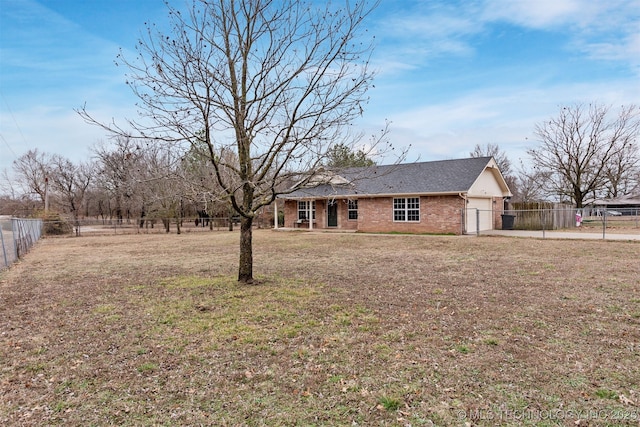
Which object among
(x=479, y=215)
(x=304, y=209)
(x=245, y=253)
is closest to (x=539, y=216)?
(x=479, y=215)

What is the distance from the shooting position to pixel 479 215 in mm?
19594

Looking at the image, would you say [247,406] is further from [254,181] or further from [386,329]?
[254,181]

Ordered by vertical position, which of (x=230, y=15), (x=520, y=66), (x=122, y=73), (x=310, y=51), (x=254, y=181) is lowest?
(x=254, y=181)

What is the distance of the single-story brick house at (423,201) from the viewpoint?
18.5 m

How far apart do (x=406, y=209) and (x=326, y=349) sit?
16.6 meters

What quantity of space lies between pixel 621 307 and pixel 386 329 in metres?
3.81

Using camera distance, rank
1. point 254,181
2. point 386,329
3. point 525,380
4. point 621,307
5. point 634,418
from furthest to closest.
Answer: point 254,181, point 621,307, point 386,329, point 525,380, point 634,418

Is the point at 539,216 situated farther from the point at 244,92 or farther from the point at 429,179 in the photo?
the point at 244,92

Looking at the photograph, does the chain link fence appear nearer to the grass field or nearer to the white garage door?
the grass field

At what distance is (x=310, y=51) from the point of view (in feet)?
21.9

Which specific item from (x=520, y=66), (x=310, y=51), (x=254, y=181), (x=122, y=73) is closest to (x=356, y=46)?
(x=310, y=51)

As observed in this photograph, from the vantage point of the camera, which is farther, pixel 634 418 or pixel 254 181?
pixel 254 181

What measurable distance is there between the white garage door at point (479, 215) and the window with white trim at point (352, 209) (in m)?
6.53

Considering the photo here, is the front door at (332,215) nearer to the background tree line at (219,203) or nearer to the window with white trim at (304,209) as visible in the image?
the window with white trim at (304,209)
